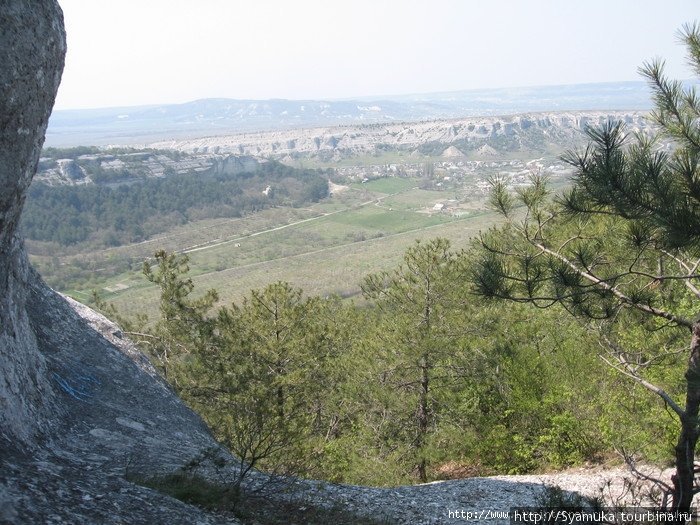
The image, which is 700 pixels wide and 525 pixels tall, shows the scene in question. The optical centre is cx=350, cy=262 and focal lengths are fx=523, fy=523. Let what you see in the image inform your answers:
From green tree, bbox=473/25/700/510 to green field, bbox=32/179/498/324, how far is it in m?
32.3

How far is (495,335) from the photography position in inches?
487

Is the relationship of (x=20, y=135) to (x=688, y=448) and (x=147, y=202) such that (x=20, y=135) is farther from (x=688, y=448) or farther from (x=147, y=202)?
(x=147, y=202)

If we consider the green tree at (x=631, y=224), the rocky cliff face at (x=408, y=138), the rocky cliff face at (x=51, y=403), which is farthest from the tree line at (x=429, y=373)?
the rocky cliff face at (x=408, y=138)

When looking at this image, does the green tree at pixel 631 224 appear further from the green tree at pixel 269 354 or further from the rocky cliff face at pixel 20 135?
the green tree at pixel 269 354

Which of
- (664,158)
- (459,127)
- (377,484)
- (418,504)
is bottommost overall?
(377,484)

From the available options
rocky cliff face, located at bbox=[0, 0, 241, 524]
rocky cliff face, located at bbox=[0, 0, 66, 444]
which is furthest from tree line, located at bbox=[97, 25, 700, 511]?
rocky cliff face, located at bbox=[0, 0, 66, 444]

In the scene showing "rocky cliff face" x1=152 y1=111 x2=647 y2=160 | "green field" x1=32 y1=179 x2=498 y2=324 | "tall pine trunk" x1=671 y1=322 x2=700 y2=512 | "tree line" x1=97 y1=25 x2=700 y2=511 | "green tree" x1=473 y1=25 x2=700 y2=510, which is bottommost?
"green field" x1=32 y1=179 x2=498 y2=324

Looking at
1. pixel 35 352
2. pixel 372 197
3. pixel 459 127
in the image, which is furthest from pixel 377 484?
pixel 459 127

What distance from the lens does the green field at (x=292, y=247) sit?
168ft

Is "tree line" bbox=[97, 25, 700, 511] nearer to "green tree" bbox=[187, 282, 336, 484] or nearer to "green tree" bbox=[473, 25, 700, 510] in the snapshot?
"green tree" bbox=[187, 282, 336, 484]

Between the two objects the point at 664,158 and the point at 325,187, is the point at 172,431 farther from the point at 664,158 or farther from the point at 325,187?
the point at 325,187

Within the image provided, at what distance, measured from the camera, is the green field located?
5123 cm

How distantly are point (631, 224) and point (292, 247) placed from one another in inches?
2685

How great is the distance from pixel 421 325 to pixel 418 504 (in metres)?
4.76
